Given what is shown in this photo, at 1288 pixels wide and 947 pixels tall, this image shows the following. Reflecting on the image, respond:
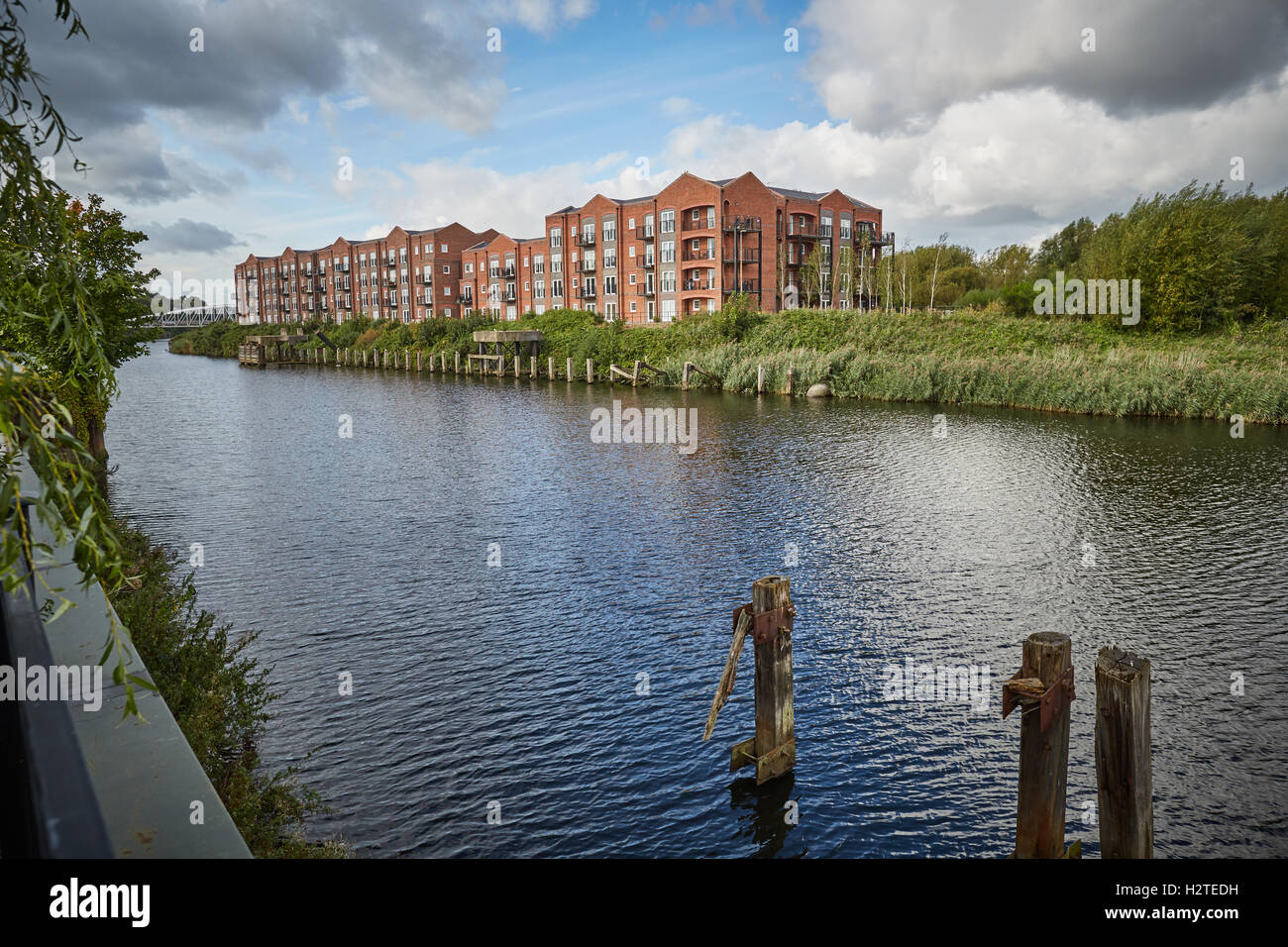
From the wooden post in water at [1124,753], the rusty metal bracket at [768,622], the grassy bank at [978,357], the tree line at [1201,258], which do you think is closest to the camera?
the wooden post in water at [1124,753]

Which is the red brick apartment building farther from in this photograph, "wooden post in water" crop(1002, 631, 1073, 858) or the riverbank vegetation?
"wooden post in water" crop(1002, 631, 1073, 858)

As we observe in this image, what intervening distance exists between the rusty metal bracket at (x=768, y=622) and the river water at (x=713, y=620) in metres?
1.56

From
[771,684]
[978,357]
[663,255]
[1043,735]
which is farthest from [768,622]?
[663,255]

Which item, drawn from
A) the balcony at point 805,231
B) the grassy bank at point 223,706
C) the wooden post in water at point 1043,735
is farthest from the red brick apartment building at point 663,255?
the wooden post in water at point 1043,735

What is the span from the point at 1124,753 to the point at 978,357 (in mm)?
40028

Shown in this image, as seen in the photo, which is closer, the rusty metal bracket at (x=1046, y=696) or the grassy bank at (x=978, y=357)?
the rusty metal bracket at (x=1046, y=696)

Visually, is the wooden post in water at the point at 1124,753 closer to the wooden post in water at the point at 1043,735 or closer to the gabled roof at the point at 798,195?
the wooden post in water at the point at 1043,735

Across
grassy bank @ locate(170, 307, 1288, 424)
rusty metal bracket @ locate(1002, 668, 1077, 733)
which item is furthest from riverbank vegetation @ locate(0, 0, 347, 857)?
grassy bank @ locate(170, 307, 1288, 424)

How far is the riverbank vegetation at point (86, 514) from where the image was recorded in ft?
8.20

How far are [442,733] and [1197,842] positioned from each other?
7.20 meters

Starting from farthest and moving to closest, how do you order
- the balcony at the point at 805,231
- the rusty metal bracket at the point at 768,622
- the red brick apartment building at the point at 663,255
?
the balcony at the point at 805,231
the red brick apartment building at the point at 663,255
the rusty metal bracket at the point at 768,622

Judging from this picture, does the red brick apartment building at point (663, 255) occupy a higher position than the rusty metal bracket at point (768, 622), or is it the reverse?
the red brick apartment building at point (663, 255)

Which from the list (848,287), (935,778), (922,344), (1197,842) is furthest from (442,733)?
(848,287)

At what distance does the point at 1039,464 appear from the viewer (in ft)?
78.7
